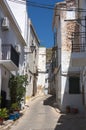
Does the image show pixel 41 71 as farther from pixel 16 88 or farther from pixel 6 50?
pixel 6 50

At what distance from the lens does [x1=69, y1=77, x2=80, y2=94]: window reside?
26178 mm

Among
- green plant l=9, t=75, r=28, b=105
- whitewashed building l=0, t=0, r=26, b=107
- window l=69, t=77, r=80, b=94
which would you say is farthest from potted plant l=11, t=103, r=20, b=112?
window l=69, t=77, r=80, b=94

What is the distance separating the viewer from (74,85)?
86.2 feet

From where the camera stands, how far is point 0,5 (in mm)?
18578

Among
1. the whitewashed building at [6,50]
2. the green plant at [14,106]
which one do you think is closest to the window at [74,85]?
the whitewashed building at [6,50]

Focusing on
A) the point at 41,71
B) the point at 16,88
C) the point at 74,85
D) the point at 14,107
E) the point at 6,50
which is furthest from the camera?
the point at 41,71

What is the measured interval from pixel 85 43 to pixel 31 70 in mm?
17764

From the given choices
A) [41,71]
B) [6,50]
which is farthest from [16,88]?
[41,71]

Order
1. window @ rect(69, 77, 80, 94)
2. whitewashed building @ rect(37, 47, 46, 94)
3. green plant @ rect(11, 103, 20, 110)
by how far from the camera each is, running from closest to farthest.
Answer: green plant @ rect(11, 103, 20, 110), window @ rect(69, 77, 80, 94), whitewashed building @ rect(37, 47, 46, 94)

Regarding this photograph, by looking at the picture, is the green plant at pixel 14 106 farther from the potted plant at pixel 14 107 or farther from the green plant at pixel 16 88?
the green plant at pixel 16 88

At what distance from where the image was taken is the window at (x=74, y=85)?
85.9 ft

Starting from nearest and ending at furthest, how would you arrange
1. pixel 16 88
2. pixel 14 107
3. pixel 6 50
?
1. pixel 6 50
2. pixel 14 107
3. pixel 16 88

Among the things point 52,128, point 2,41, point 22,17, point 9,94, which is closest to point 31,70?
point 22,17

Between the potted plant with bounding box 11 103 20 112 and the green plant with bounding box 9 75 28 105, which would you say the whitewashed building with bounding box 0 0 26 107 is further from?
the potted plant with bounding box 11 103 20 112
